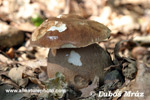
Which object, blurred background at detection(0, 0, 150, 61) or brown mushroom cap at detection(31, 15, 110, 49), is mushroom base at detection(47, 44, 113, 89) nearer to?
brown mushroom cap at detection(31, 15, 110, 49)

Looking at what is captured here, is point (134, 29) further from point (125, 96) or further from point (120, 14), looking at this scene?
point (125, 96)

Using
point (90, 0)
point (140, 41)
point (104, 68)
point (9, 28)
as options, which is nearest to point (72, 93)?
point (104, 68)

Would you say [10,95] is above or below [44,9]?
below

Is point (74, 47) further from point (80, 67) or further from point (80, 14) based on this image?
point (80, 14)

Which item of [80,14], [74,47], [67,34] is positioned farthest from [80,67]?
[80,14]

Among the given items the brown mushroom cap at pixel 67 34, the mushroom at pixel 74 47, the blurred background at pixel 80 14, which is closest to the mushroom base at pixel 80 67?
the mushroom at pixel 74 47

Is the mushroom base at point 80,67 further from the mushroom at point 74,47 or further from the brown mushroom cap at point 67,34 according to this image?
the brown mushroom cap at point 67,34
